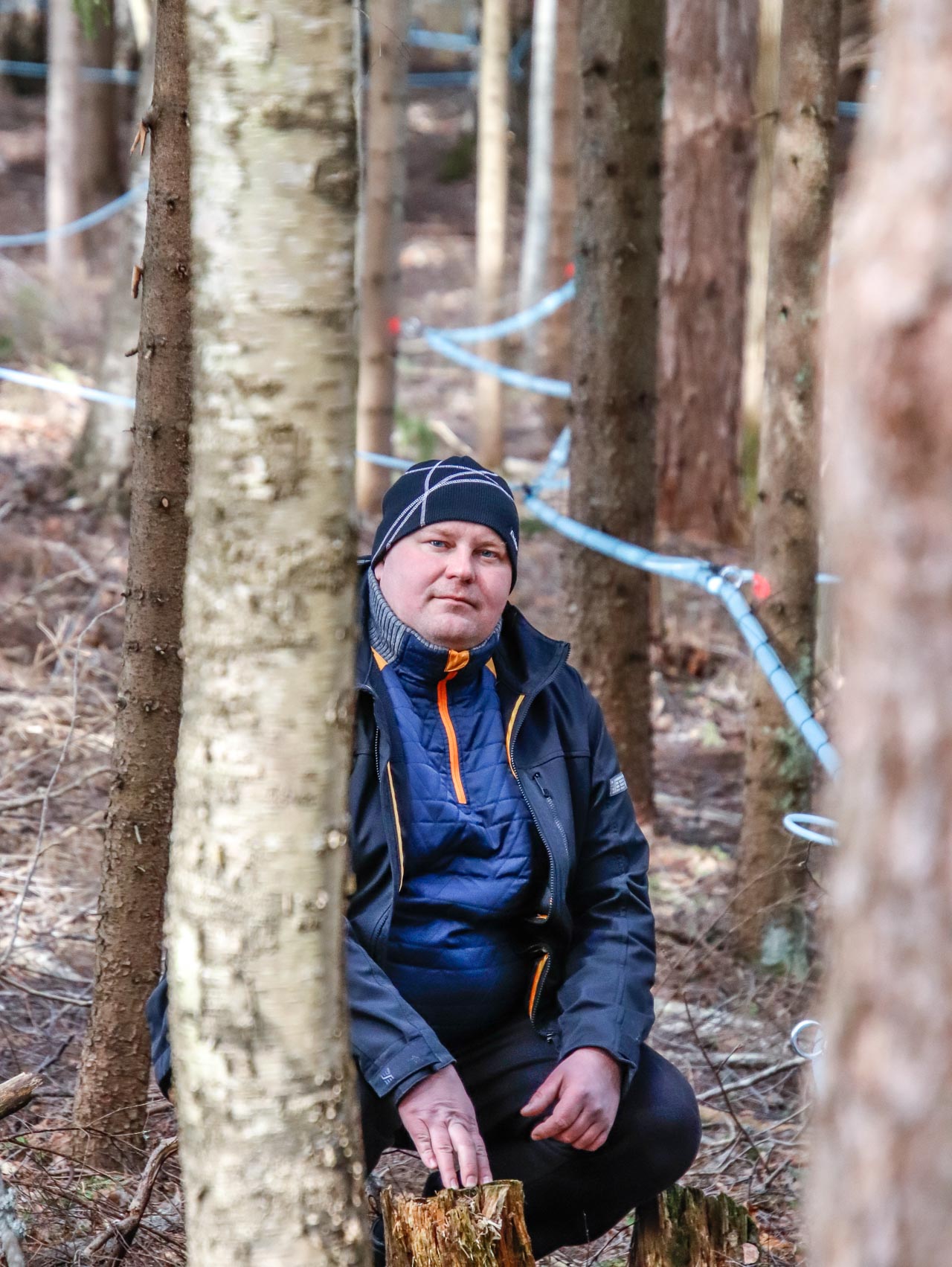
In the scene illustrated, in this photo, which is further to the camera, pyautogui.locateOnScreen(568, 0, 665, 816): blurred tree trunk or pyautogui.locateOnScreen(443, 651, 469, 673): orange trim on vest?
pyautogui.locateOnScreen(568, 0, 665, 816): blurred tree trunk

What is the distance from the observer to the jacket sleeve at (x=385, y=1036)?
7.63ft

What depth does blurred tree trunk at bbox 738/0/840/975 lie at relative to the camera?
411 centimetres

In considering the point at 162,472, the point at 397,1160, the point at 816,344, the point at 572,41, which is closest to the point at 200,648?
the point at 162,472

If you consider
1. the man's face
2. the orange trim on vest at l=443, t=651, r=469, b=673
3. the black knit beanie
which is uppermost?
the black knit beanie

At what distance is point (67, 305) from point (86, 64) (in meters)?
6.37

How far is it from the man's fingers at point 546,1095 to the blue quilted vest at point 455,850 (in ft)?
0.67

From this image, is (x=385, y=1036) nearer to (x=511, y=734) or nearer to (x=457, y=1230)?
(x=457, y=1230)

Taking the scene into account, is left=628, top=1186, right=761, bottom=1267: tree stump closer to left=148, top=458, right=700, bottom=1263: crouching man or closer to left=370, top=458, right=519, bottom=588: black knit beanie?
left=148, top=458, right=700, bottom=1263: crouching man

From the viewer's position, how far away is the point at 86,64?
1723 centimetres

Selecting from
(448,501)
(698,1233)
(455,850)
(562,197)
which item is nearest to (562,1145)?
(698,1233)

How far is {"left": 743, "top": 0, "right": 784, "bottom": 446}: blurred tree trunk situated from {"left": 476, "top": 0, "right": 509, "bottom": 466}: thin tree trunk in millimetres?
1527

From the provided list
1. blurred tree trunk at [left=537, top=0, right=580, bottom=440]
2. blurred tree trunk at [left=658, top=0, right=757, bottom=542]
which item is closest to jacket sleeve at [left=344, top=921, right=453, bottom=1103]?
blurred tree trunk at [left=658, top=0, right=757, bottom=542]

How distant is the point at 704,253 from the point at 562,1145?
648cm

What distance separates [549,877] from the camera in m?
2.54
